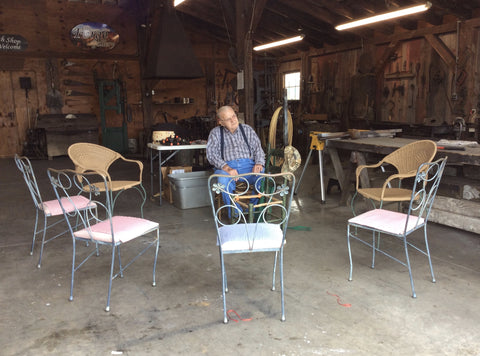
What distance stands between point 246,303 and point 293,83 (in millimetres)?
9585

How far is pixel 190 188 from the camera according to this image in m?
4.48

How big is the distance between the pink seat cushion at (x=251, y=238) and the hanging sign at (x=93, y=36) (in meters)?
8.80

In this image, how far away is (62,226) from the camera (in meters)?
3.97

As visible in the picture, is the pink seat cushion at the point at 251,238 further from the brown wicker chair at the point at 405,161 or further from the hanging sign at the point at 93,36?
the hanging sign at the point at 93,36

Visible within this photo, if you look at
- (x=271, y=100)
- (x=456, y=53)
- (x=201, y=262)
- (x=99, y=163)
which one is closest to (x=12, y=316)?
(x=201, y=262)

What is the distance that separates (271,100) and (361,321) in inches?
325

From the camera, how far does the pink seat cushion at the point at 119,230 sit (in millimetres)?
2303

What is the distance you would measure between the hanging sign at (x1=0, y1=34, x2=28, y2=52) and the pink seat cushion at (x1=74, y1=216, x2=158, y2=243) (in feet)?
27.6

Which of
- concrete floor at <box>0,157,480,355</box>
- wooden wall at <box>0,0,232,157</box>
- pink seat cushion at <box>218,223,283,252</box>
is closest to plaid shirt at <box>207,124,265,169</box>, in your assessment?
concrete floor at <box>0,157,480,355</box>

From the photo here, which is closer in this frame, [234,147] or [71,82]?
[234,147]

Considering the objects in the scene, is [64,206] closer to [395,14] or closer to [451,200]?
[451,200]

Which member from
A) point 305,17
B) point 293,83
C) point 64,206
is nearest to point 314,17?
point 305,17

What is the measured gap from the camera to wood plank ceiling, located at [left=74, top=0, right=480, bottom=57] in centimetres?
618

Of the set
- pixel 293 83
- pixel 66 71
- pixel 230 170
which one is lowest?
pixel 230 170
